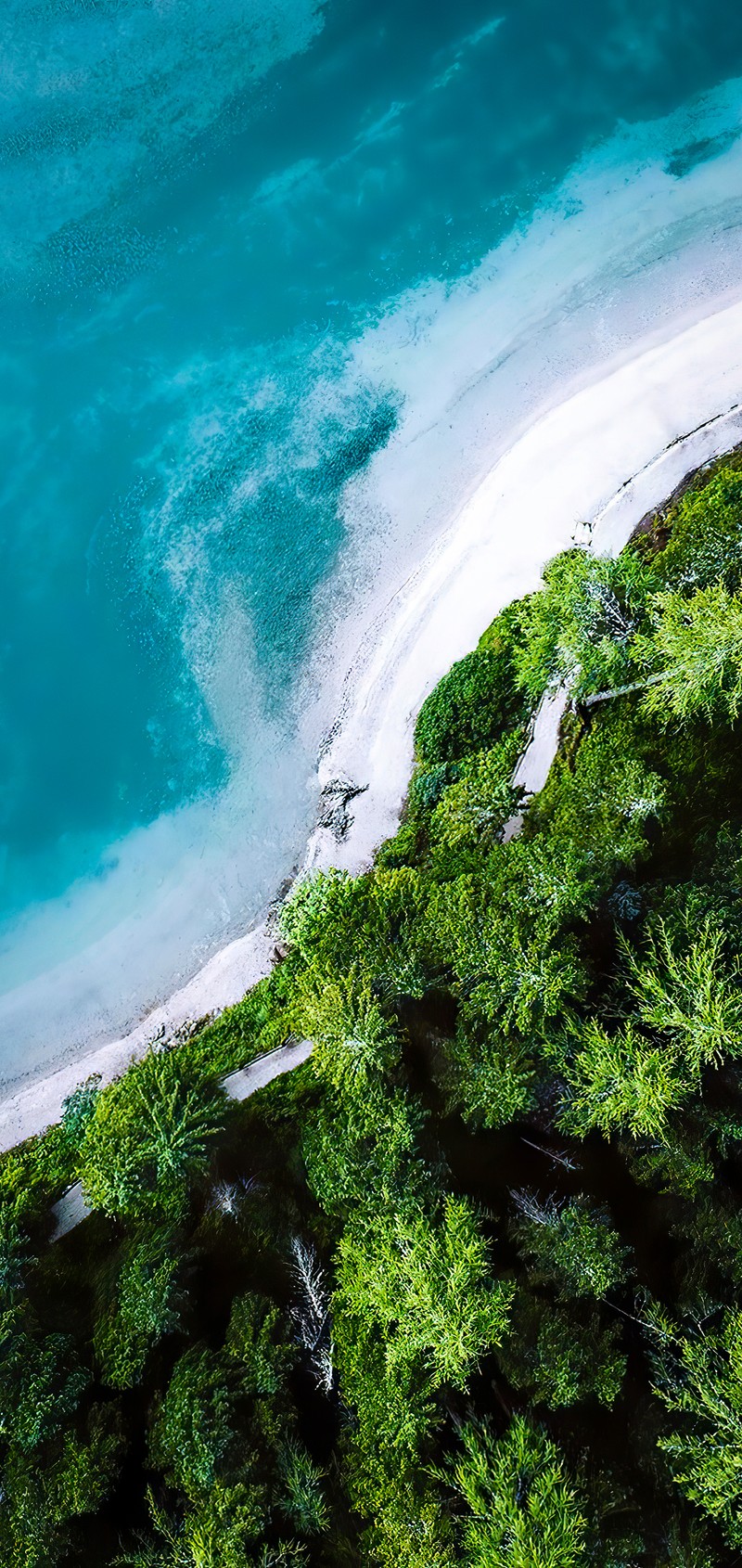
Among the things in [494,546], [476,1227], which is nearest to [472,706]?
[494,546]

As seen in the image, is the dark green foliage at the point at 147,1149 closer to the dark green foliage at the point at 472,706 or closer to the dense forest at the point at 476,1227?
the dense forest at the point at 476,1227

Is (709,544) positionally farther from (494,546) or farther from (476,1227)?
(476,1227)

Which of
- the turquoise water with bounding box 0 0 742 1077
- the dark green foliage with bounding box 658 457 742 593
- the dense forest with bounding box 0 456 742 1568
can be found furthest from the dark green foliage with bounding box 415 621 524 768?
the dark green foliage with bounding box 658 457 742 593

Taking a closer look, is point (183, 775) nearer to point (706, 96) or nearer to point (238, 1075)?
point (238, 1075)

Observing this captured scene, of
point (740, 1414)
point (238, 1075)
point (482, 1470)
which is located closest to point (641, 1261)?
point (740, 1414)

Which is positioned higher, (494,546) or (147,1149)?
(494,546)

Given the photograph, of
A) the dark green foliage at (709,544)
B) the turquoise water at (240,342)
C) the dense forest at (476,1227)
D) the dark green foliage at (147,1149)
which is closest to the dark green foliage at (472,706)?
the dense forest at (476,1227)

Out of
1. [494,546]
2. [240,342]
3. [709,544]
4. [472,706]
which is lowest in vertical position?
[709,544]
